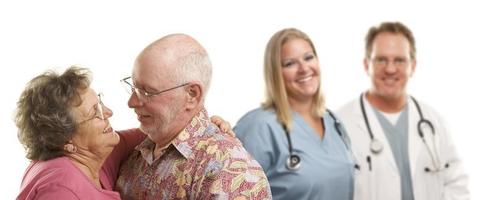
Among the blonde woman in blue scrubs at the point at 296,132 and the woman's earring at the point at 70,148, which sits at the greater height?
the woman's earring at the point at 70,148

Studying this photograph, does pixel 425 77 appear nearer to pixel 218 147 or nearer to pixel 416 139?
pixel 416 139

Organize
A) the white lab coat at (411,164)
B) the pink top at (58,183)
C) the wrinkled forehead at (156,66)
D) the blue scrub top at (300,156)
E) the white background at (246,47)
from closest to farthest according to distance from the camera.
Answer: the pink top at (58,183)
the wrinkled forehead at (156,66)
the blue scrub top at (300,156)
the white lab coat at (411,164)
the white background at (246,47)

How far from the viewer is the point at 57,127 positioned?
1.81 meters

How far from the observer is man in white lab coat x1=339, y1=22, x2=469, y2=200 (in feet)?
10.0

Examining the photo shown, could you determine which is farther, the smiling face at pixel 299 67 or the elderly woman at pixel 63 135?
the smiling face at pixel 299 67

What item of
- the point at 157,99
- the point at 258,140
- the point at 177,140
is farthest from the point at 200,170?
the point at 258,140

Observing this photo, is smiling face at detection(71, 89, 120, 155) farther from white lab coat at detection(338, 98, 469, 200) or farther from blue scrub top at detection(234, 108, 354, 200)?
white lab coat at detection(338, 98, 469, 200)

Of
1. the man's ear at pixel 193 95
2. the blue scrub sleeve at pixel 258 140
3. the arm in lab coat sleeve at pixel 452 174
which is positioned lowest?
the arm in lab coat sleeve at pixel 452 174

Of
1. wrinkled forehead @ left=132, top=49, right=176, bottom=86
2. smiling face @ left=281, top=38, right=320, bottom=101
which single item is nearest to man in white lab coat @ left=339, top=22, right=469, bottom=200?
smiling face @ left=281, top=38, right=320, bottom=101

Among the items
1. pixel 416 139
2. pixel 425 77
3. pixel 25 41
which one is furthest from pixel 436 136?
pixel 25 41

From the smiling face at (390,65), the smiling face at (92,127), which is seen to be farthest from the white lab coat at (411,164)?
the smiling face at (92,127)

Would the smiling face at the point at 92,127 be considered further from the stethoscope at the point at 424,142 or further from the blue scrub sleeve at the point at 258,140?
the stethoscope at the point at 424,142

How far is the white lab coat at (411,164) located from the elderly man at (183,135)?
3.96 ft

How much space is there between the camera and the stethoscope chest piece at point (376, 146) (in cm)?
308
